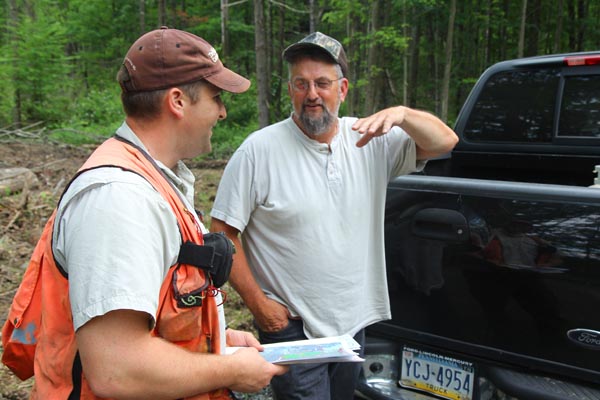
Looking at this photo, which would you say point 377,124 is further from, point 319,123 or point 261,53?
point 261,53

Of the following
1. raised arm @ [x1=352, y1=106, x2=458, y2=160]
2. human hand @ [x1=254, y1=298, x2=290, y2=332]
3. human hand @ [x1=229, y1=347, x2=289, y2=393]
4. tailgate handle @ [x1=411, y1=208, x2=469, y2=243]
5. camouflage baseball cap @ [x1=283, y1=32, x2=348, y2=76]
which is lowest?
human hand @ [x1=254, y1=298, x2=290, y2=332]

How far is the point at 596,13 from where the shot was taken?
2684cm

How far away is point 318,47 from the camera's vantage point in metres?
2.45

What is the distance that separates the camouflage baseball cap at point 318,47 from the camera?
2441mm

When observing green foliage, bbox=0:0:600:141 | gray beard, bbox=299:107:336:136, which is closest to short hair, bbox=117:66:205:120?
gray beard, bbox=299:107:336:136

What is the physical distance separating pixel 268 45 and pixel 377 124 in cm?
2303

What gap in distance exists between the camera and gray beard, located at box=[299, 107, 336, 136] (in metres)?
2.44

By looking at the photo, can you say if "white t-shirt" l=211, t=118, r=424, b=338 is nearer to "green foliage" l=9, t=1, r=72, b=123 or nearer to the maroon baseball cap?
the maroon baseball cap

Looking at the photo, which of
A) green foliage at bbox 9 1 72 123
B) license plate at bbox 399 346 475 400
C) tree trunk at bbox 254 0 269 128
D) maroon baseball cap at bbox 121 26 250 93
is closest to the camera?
maroon baseball cap at bbox 121 26 250 93

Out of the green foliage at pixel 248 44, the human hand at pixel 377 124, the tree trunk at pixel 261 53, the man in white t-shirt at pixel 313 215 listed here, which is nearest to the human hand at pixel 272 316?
the man in white t-shirt at pixel 313 215

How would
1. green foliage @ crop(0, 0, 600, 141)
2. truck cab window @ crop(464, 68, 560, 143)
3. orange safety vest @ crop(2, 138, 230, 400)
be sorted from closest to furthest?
orange safety vest @ crop(2, 138, 230, 400) < truck cab window @ crop(464, 68, 560, 143) < green foliage @ crop(0, 0, 600, 141)

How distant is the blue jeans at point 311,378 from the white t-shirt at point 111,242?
1247 mm

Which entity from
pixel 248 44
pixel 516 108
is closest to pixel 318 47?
pixel 516 108

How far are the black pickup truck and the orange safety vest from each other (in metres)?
1.36
